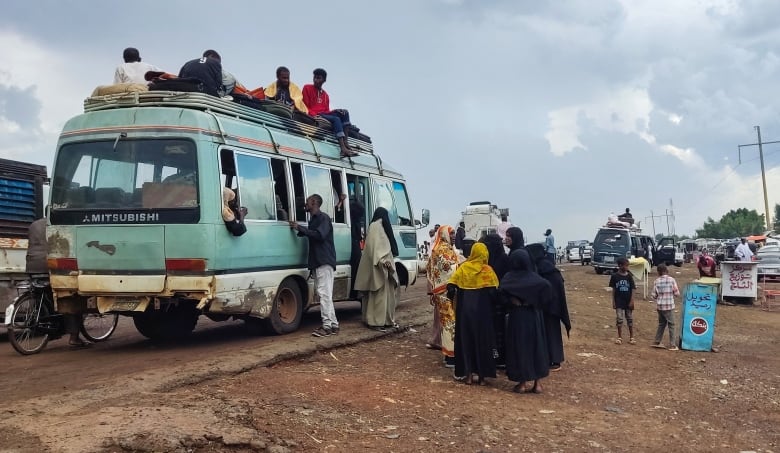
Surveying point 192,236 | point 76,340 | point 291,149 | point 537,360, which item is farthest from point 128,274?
point 537,360

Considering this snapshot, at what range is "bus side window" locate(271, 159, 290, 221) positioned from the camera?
27.4ft

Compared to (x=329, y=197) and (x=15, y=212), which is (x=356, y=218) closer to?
(x=329, y=197)

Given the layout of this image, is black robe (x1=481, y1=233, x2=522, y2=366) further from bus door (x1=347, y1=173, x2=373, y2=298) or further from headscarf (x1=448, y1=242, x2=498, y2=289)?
bus door (x1=347, y1=173, x2=373, y2=298)

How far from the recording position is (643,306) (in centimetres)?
1742

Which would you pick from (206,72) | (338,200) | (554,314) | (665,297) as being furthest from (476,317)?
(665,297)

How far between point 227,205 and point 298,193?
159cm

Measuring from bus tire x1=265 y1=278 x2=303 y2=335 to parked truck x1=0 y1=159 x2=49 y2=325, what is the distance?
12.7ft

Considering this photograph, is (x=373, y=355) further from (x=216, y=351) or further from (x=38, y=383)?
(x=38, y=383)

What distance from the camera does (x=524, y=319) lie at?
6770 millimetres

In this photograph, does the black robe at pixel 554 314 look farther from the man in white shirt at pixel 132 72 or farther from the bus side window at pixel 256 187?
the man in white shirt at pixel 132 72

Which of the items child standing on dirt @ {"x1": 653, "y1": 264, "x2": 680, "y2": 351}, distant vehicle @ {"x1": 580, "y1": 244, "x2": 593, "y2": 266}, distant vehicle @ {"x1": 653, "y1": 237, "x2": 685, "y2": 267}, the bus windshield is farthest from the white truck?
the bus windshield

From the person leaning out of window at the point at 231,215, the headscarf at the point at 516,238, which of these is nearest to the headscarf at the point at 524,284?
the headscarf at the point at 516,238

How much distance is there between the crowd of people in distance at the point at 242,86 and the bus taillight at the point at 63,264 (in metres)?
2.24

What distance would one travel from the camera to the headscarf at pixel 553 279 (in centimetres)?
753
